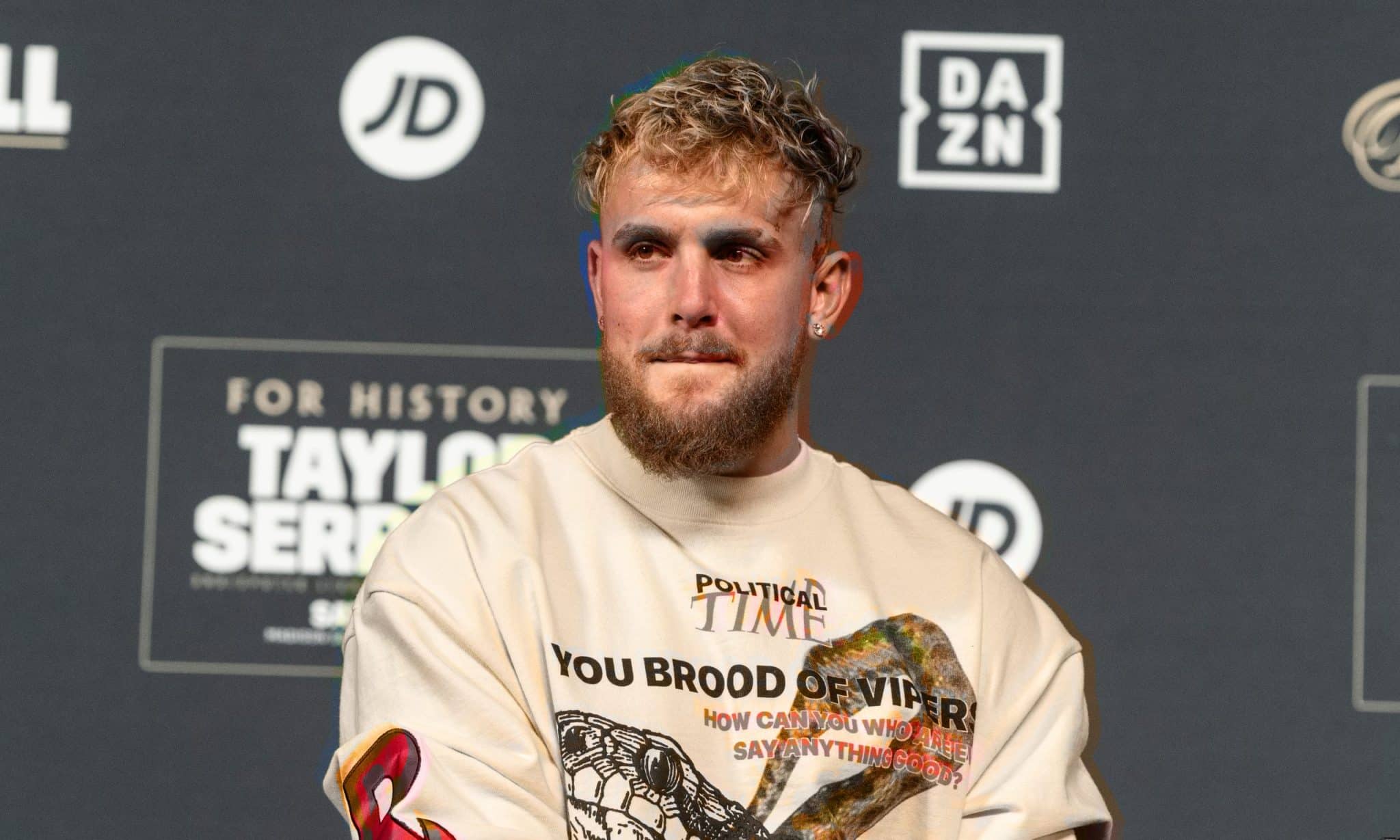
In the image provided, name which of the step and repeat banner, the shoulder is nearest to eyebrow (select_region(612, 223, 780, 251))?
the shoulder

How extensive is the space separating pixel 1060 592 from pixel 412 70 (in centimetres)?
116

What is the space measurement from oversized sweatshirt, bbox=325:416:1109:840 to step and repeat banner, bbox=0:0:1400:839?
0.76 m

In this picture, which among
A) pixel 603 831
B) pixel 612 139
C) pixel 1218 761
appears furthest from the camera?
pixel 1218 761

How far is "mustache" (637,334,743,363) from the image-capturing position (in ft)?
4.30

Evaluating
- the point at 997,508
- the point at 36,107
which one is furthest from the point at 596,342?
the point at 36,107

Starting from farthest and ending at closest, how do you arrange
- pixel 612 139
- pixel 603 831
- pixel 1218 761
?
1. pixel 1218 761
2. pixel 612 139
3. pixel 603 831

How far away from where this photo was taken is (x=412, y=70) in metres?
2.21

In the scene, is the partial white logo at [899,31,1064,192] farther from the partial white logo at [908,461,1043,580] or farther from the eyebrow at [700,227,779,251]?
the eyebrow at [700,227,779,251]

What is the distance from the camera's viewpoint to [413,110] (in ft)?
7.23

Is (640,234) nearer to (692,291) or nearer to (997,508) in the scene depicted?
(692,291)

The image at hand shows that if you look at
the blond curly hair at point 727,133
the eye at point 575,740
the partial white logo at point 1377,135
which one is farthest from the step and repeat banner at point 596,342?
the eye at point 575,740

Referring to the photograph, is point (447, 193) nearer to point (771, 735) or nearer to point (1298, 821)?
point (771, 735)

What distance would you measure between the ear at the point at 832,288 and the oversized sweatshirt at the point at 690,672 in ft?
0.44

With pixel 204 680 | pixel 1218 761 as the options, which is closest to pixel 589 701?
pixel 204 680
